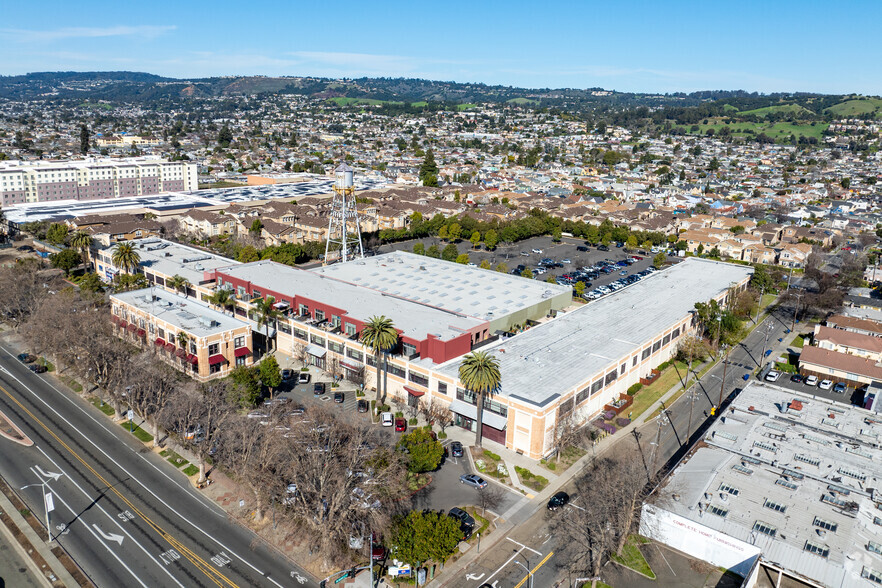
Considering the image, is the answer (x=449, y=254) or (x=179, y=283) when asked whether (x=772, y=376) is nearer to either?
(x=449, y=254)

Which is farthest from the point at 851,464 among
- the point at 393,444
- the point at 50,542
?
the point at 50,542

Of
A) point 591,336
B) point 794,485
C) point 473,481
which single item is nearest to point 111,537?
point 473,481

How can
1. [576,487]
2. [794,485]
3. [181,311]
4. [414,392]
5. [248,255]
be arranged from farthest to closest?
1. [248,255]
2. [181,311]
3. [414,392]
4. [576,487]
5. [794,485]

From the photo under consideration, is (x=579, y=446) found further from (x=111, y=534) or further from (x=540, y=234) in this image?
(x=540, y=234)

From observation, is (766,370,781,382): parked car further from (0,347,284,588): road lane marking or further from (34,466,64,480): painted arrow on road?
(34,466,64,480): painted arrow on road

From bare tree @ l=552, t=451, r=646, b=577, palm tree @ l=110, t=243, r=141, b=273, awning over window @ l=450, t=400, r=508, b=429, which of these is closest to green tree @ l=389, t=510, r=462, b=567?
bare tree @ l=552, t=451, r=646, b=577

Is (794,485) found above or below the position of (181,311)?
below
